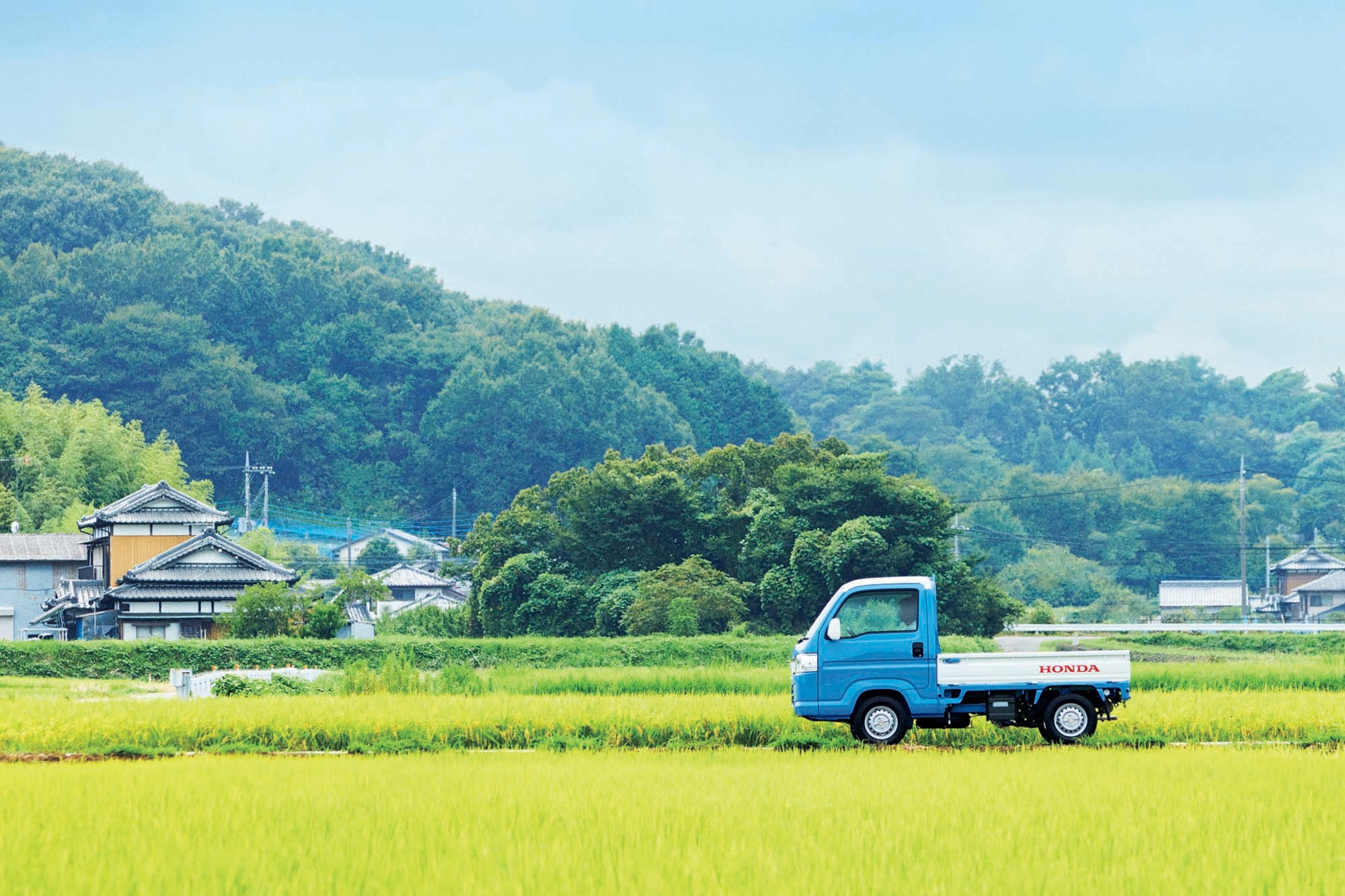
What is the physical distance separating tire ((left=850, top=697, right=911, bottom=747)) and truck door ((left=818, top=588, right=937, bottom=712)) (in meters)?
0.29

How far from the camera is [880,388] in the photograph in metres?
137

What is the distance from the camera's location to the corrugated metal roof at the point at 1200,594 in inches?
3051

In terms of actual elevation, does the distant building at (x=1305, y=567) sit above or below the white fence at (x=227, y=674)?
above

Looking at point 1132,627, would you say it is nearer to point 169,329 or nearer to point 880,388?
point 169,329

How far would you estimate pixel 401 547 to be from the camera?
8719 centimetres

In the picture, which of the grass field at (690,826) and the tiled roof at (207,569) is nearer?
the grass field at (690,826)

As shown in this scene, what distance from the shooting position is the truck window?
1574 cm

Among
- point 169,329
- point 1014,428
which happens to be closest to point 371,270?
point 169,329

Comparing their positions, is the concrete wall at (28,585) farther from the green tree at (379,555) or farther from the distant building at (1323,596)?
the distant building at (1323,596)

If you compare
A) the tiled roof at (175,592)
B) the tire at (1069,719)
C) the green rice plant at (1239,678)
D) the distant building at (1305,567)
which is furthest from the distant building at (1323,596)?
the tire at (1069,719)

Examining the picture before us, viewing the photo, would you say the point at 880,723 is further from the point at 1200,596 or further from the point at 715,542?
the point at 1200,596

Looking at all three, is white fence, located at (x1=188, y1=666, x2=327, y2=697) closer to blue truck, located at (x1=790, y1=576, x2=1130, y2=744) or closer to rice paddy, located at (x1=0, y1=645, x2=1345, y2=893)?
rice paddy, located at (x1=0, y1=645, x2=1345, y2=893)

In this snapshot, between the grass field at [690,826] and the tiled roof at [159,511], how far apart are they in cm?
3254

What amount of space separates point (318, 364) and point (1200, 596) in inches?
2341
